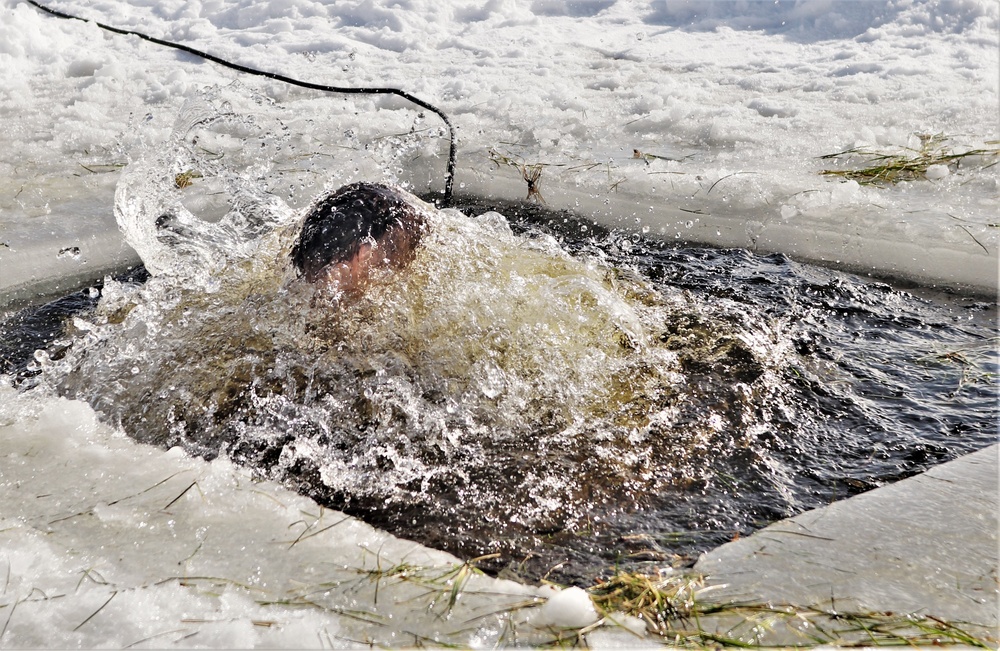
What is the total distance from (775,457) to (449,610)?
1039mm

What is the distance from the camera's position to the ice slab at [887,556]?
1348mm

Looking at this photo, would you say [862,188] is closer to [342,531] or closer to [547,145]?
[547,145]

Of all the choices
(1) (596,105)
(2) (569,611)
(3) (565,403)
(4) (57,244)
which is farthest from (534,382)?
(1) (596,105)

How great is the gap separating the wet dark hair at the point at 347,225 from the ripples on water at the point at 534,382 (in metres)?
0.13

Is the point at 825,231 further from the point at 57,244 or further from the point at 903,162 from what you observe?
the point at 57,244

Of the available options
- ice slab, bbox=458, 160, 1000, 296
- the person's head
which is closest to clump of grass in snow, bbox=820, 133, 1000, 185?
ice slab, bbox=458, 160, 1000, 296

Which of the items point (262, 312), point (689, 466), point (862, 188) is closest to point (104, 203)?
point (262, 312)

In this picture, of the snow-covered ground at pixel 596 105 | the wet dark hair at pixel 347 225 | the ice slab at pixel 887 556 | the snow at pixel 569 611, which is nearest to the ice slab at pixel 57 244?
the snow-covered ground at pixel 596 105

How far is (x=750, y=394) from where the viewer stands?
2.21m

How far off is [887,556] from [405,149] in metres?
3.35

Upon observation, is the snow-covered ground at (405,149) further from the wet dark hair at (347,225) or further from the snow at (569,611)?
the wet dark hair at (347,225)

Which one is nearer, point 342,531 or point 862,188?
point 342,531

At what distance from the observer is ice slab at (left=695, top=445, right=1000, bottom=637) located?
135 centimetres

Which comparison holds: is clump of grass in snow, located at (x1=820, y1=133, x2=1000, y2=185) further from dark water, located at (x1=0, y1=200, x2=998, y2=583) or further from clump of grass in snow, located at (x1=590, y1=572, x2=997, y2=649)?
clump of grass in snow, located at (x1=590, y1=572, x2=997, y2=649)
